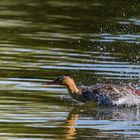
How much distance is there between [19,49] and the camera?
21188 mm

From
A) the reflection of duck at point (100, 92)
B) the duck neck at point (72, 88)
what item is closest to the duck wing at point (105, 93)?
the reflection of duck at point (100, 92)

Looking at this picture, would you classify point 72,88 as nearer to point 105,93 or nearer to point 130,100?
point 105,93

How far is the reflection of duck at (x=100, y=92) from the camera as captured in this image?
16.1 m

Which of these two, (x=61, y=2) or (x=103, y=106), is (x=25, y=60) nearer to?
(x=103, y=106)

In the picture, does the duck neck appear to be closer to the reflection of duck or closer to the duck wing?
the reflection of duck

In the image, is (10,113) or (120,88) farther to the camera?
(120,88)

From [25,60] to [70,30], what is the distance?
465cm

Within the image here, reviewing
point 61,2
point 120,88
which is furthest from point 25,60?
point 61,2

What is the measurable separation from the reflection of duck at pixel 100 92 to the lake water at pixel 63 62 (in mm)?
204

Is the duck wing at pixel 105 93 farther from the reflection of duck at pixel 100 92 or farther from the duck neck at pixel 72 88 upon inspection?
the duck neck at pixel 72 88

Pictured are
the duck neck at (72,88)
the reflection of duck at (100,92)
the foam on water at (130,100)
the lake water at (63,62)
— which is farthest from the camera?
the duck neck at (72,88)

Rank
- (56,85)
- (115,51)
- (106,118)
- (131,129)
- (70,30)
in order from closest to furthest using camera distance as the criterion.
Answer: (131,129) → (106,118) → (56,85) → (115,51) → (70,30)

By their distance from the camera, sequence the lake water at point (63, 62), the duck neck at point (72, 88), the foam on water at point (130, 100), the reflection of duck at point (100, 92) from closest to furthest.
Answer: the lake water at point (63, 62) < the foam on water at point (130, 100) < the reflection of duck at point (100, 92) < the duck neck at point (72, 88)

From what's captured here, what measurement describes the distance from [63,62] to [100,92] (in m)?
3.46
